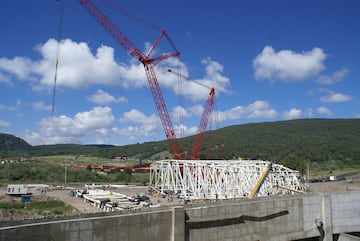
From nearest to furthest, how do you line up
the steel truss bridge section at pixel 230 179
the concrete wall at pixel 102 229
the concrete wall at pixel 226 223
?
the concrete wall at pixel 102 229 < the concrete wall at pixel 226 223 < the steel truss bridge section at pixel 230 179

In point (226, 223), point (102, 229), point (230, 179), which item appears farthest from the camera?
point (230, 179)

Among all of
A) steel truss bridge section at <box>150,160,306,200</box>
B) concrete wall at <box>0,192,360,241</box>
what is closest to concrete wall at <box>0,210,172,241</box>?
concrete wall at <box>0,192,360,241</box>

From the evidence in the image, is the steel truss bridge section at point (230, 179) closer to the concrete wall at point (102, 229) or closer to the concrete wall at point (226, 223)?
the concrete wall at point (226, 223)

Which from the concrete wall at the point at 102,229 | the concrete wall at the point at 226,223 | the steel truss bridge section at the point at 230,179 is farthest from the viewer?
the steel truss bridge section at the point at 230,179

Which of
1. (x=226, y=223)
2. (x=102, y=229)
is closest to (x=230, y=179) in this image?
(x=226, y=223)

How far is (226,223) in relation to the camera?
2006cm

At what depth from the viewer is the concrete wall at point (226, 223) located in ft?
47.4

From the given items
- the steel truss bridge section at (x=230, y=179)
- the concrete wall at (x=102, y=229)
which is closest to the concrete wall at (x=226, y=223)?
the concrete wall at (x=102, y=229)

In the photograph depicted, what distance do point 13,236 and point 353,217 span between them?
25818 mm

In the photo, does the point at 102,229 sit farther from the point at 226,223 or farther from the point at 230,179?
the point at 230,179

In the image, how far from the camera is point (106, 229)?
15484mm

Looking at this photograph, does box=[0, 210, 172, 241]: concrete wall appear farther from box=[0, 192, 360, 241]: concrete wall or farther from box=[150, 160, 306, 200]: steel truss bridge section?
box=[150, 160, 306, 200]: steel truss bridge section

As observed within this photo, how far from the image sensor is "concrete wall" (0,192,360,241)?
14.5 meters

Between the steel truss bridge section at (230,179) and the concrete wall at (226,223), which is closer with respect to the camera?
the concrete wall at (226,223)
